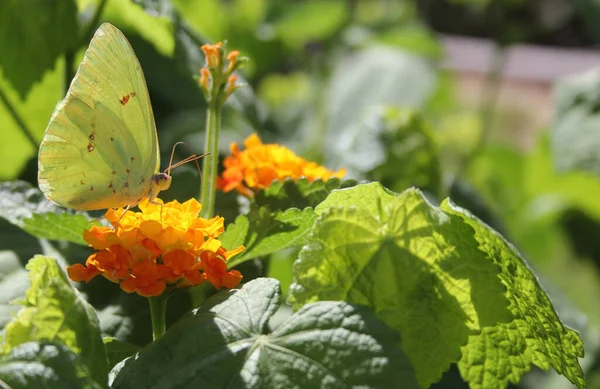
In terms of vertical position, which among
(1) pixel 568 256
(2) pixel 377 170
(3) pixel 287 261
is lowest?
(1) pixel 568 256

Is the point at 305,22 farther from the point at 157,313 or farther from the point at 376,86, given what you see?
the point at 157,313

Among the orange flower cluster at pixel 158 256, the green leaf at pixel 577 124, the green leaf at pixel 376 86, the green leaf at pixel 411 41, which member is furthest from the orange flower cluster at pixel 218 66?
the green leaf at pixel 411 41

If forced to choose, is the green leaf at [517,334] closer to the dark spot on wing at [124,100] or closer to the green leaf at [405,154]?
the dark spot on wing at [124,100]

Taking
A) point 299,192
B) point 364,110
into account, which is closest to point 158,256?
point 299,192

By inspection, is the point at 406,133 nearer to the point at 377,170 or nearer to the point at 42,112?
the point at 377,170

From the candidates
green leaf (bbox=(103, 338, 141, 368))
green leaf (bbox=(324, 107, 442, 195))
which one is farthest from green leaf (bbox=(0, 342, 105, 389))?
green leaf (bbox=(324, 107, 442, 195))

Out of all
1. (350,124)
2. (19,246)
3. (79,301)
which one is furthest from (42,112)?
(350,124)
